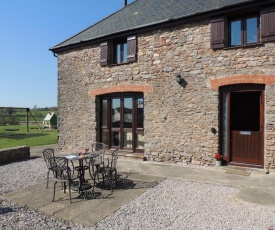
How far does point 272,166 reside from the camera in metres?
6.69

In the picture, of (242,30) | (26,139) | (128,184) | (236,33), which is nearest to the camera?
(128,184)

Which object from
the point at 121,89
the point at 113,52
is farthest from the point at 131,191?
the point at 113,52

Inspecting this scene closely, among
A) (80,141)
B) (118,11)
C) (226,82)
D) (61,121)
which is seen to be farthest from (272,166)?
(118,11)

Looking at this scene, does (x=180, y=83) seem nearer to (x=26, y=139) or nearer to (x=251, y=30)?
(x=251, y=30)

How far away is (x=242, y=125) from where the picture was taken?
26.1 feet

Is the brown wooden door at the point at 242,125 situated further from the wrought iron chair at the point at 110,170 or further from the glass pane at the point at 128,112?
the wrought iron chair at the point at 110,170

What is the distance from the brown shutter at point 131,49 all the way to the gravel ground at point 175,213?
17.4 feet

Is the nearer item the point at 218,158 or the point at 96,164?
the point at 96,164

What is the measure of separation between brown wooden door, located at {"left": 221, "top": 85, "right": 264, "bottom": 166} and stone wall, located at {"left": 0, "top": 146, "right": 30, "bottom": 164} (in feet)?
24.8

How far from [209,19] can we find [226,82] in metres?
2.15

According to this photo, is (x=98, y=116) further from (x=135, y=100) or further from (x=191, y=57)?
(x=191, y=57)

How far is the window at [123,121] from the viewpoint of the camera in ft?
30.3

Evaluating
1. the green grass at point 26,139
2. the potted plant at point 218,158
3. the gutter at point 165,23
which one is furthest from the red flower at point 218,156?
the green grass at point 26,139

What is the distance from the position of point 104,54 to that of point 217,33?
459cm
